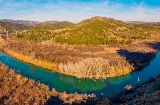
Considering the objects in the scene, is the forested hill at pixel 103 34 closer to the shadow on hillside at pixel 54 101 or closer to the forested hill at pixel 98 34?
the forested hill at pixel 98 34

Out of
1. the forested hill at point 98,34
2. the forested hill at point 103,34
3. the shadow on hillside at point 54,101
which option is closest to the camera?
the shadow on hillside at point 54,101

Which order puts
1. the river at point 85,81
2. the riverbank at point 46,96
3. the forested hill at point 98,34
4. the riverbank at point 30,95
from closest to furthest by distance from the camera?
the riverbank at point 46,96 < the riverbank at point 30,95 < the river at point 85,81 < the forested hill at point 98,34

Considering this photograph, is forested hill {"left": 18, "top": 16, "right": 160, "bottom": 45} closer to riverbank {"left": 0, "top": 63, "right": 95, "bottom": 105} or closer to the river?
the river

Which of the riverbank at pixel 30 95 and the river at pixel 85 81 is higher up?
the riverbank at pixel 30 95

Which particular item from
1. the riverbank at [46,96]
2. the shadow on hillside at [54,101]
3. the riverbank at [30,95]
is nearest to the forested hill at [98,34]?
the riverbank at [30,95]

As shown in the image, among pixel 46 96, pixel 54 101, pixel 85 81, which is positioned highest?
pixel 46 96

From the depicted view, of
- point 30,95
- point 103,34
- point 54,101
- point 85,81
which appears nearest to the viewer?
point 54,101

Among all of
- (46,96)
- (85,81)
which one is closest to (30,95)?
(46,96)

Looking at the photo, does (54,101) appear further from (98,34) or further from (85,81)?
(98,34)
